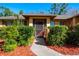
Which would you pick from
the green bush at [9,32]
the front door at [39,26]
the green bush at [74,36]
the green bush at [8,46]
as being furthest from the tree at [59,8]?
the green bush at [8,46]

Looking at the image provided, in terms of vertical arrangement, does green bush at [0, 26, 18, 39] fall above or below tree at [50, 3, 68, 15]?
below

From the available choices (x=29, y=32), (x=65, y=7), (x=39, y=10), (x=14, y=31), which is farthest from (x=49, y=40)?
(x=65, y=7)

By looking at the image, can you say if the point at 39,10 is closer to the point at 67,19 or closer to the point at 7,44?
the point at 67,19

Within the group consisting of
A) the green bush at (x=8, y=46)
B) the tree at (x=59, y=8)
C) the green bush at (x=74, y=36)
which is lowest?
the green bush at (x=8, y=46)

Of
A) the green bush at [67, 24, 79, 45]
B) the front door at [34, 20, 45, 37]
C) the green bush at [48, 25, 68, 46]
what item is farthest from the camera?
the front door at [34, 20, 45, 37]

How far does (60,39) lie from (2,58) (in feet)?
18.6

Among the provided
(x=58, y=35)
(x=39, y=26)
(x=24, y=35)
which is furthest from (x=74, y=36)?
(x=39, y=26)

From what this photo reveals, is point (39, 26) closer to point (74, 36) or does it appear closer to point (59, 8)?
point (74, 36)

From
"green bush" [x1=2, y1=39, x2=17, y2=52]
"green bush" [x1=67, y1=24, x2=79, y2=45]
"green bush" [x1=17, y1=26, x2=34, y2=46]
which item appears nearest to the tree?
"green bush" [x1=67, y1=24, x2=79, y2=45]

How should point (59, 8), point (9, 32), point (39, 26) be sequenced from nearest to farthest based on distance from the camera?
point (9, 32) < point (39, 26) < point (59, 8)

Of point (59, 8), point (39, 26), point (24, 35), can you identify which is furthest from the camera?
point (59, 8)

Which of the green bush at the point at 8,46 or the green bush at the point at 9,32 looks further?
the green bush at the point at 9,32

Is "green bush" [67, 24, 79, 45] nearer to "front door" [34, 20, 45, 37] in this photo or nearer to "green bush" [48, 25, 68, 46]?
"green bush" [48, 25, 68, 46]

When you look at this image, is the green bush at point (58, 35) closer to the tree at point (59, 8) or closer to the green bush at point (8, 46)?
the green bush at point (8, 46)
